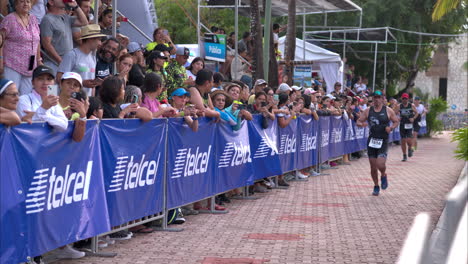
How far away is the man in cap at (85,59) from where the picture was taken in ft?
32.2

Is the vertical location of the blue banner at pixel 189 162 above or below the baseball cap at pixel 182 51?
below

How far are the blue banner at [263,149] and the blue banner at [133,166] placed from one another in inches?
163

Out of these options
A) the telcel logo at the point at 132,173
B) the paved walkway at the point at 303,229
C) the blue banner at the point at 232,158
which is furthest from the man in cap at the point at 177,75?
the telcel logo at the point at 132,173

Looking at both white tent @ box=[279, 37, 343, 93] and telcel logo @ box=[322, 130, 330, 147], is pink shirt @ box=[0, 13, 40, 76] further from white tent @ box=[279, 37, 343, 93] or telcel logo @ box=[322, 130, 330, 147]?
white tent @ box=[279, 37, 343, 93]

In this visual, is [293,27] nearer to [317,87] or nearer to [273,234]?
[317,87]

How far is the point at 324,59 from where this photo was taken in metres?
32.0

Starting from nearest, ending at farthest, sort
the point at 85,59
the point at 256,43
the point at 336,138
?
the point at 85,59, the point at 256,43, the point at 336,138

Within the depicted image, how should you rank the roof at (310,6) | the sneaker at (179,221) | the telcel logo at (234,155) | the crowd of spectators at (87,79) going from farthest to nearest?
1. the roof at (310,6)
2. the telcel logo at (234,155)
3. the sneaker at (179,221)
4. the crowd of spectators at (87,79)

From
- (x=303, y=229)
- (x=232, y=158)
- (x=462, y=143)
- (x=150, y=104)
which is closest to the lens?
(x=150, y=104)

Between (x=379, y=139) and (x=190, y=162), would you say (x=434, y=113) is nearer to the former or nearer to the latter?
(x=379, y=139)

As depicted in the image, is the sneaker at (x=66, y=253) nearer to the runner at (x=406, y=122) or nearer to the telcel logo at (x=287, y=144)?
the telcel logo at (x=287, y=144)

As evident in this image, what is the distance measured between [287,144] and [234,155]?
386cm

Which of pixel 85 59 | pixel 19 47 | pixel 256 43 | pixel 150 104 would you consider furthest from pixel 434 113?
pixel 19 47

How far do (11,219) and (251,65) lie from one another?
1630 cm
